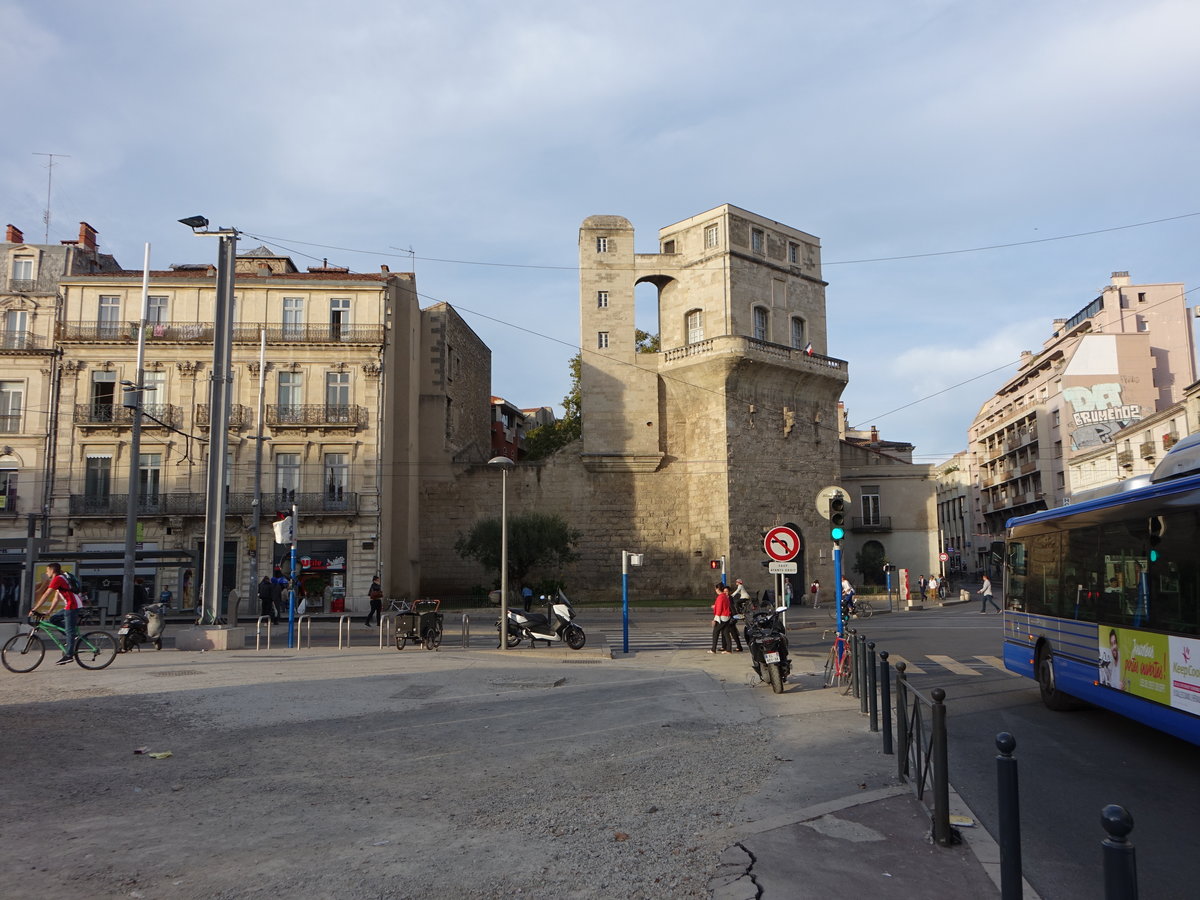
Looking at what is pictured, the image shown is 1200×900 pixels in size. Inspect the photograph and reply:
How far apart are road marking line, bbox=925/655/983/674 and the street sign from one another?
3227 millimetres

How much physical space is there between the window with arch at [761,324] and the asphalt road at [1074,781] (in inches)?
1115

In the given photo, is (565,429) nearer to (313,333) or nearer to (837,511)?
(313,333)

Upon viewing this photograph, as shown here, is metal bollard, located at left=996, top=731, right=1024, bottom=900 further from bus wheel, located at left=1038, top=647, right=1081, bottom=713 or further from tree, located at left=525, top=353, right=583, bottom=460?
tree, located at left=525, top=353, right=583, bottom=460

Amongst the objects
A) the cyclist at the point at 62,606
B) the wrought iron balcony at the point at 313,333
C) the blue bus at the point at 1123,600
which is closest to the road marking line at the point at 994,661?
the blue bus at the point at 1123,600

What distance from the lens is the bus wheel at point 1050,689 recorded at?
1038 cm

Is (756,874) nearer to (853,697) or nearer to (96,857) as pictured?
(96,857)

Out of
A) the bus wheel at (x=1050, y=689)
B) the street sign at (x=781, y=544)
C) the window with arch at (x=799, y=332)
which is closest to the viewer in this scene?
the bus wheel at (x=1050, y=689)

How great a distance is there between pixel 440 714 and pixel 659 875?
222 inches

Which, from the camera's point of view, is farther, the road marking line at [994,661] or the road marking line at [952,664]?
the road marking line at [994,661]

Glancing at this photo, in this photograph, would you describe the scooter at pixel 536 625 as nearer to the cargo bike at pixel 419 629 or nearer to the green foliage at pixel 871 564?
the cargo bike at pixel 419 629

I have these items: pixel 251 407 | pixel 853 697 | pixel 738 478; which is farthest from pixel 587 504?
pixel 853 697

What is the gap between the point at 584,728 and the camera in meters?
9.18

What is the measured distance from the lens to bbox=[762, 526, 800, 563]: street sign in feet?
48.3

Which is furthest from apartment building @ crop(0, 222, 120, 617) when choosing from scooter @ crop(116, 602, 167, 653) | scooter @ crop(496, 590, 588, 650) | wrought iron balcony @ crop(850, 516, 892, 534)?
wrought iron balcony @ crop(850, 516, 892, 534)
